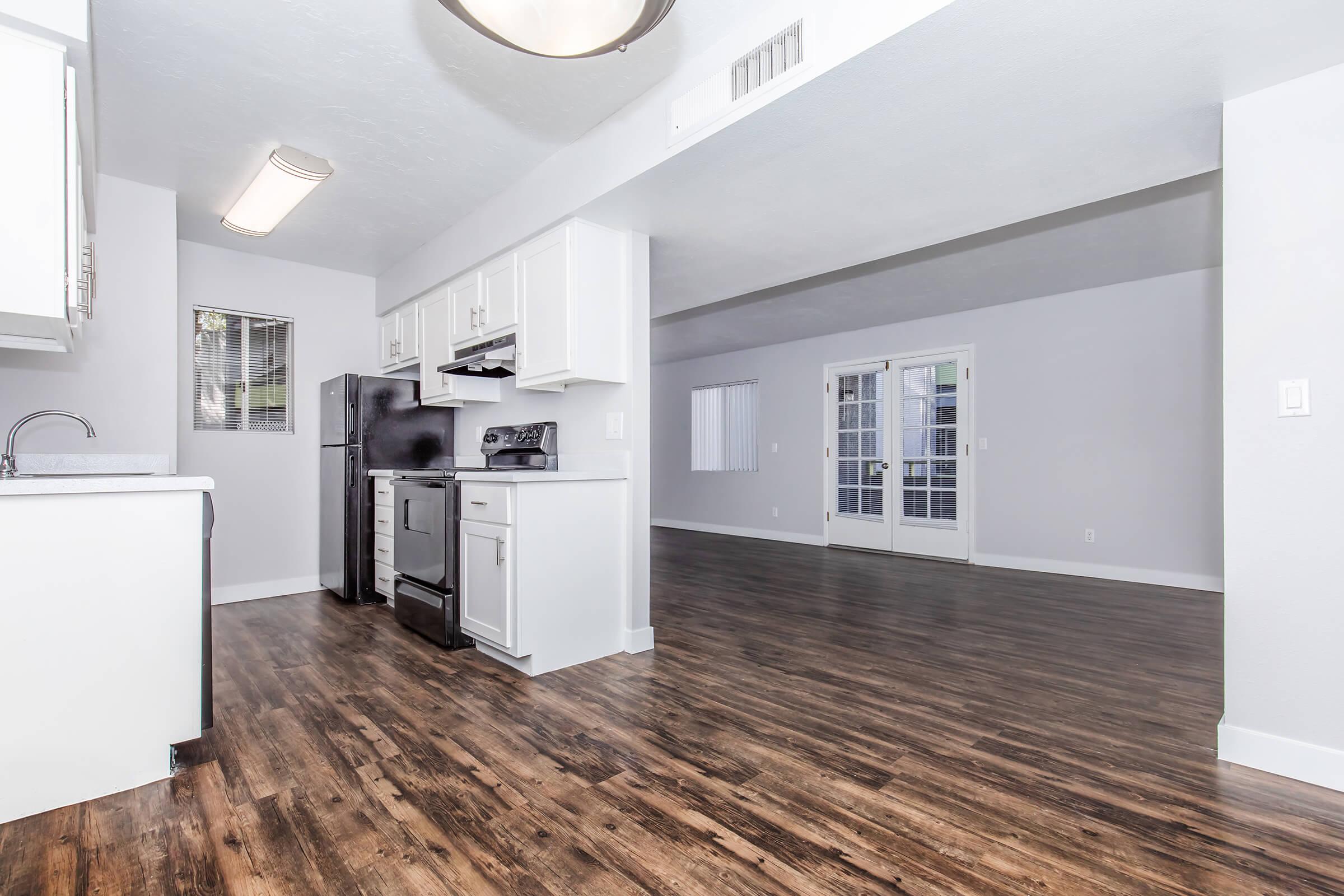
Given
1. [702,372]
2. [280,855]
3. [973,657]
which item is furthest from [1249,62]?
[702,372]

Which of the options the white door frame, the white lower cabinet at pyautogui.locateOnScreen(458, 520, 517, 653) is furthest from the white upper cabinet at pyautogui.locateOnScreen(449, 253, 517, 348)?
the white door frame

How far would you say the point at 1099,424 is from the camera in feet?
17.5

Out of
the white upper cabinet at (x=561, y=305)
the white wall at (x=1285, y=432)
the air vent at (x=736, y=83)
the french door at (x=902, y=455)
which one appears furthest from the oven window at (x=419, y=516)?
the french door at (x=902, y=455)

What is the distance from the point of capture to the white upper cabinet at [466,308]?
3803mm

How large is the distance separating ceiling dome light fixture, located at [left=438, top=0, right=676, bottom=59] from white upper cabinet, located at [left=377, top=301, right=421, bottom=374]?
Answer: 10.9 feet

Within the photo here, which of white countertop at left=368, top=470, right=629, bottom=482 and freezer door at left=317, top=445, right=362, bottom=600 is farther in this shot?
freezer door at left=317, top=445, right=362, bottom=600

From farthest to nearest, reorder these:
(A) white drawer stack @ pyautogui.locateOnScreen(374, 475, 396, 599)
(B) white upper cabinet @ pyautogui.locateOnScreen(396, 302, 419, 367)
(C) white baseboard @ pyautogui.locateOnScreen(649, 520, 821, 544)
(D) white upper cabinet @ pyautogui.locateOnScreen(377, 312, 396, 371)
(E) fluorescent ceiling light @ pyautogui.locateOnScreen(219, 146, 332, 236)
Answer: (C) white baseboard @ pyautogui.locateOnScreen(649, 520, 821, 544) < (D) white upper cabinet @ pyautogui.locateOnScreen(377, 312, 396, 371) < (B) white upper cabinet @ pyautogui.locateOnScreen(396, 302, 419, 367) < (A) white drawer stack @ pyautogui.locateOnScreen(374, 475, 396, 599) < (E) fluorescent ceiling light @ pyautogui.locateOnScreen(219, 146, 332, 236)

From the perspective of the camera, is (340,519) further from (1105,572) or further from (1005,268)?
(1105,572)

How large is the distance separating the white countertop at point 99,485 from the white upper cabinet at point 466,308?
2.01 meters

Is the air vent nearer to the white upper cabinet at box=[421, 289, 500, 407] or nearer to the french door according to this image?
the white upper cabinet at box=[421, 289, 500, 407]

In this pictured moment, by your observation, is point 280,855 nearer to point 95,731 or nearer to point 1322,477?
point 95,731

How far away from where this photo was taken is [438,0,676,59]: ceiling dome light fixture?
1.41m

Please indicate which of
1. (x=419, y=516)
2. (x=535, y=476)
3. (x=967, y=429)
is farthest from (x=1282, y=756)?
(x=967, y=429)

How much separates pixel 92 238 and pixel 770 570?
4.95 meters
